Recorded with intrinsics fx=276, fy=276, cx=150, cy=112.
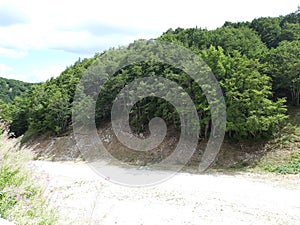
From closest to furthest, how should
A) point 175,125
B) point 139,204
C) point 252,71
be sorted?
point 139,204 < point 252,71 < point 175,125

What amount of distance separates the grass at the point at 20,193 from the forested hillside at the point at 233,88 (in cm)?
1470

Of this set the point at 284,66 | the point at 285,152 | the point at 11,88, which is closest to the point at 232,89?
the point at 285,152

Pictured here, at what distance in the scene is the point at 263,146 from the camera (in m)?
18.4

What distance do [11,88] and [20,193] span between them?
289 feet

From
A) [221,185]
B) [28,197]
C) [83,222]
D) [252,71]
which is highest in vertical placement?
[252,71]

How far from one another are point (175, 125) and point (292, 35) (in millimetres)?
18254

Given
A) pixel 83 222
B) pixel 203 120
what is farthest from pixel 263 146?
pixel 83 222

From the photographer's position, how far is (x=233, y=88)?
1827 centimetres

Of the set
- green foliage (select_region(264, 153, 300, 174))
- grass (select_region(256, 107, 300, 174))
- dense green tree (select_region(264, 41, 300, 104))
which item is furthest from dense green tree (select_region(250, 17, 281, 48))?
green foliage (select_region(264, 153, 300, 174))

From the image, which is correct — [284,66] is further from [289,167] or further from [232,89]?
[289,167]

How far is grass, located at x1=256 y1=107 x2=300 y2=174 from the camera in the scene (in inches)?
624

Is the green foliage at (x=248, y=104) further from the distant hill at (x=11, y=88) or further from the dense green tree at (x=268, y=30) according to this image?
the distant hill at (x=11, y=88)

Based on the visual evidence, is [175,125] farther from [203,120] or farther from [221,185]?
[221,185]

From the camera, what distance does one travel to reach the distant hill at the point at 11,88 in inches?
3030
